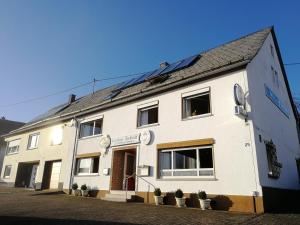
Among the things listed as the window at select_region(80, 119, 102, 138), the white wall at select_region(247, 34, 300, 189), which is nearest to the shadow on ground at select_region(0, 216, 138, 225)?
the white wall at select_region(247, 34, 300, 189)

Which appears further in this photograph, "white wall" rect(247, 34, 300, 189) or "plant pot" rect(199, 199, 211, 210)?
"white wall" rect(247, 34, 300, 189)

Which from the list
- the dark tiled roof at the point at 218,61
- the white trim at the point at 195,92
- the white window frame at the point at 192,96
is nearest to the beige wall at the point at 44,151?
the dark tiled roof at the point at 218,61

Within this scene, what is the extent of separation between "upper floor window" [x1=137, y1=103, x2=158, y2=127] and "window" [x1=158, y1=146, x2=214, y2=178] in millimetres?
2341

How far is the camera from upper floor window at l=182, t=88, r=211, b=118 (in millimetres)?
12898

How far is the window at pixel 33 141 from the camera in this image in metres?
24.4

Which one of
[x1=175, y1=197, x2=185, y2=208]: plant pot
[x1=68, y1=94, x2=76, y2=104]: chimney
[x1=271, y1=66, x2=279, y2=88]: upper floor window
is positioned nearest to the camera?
[x1=175, y1=197, x2=185, y2=208]: plant pot

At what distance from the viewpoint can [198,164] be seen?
11867 mm

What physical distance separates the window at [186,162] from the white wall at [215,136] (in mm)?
348

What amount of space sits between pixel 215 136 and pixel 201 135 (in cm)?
73

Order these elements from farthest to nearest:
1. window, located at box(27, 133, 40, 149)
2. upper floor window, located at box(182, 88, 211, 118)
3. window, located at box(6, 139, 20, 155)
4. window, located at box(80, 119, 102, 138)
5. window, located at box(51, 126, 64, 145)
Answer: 1. window, located at box(6, 139, 20, 155)
2. window, located at box(27, 133, 40, 149)
3. window, located at box(51, 126, 64, 145)
4. window, located at box(80, 119, 102, 138)
5. upper floor window, located at box(182, 88, 211, 118)

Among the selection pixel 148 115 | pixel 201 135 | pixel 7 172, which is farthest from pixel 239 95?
pixel 7 172

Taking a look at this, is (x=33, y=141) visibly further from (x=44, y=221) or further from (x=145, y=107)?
(x=44, y=221)

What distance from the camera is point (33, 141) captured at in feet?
81.9

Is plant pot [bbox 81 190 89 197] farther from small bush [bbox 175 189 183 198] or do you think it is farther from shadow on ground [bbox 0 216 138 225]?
shadow on ground [bbox 0 216 138 225]
